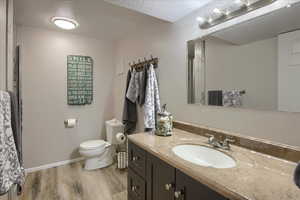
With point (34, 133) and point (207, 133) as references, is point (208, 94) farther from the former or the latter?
point (34, 133)

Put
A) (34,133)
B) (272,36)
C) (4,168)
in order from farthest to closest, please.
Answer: (34,133), (272,36), (4,168)

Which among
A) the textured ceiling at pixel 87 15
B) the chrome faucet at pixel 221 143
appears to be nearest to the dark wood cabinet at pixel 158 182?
the chrome faucet at pixel 221 143

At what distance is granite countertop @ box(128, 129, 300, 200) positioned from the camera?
0.62 m

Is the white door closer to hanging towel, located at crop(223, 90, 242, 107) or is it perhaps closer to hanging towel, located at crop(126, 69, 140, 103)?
hanging towel, located at crop(223, 90, 242, 107)

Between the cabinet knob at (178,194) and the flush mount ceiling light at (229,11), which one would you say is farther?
the flush mount ceiling light at (229,11)

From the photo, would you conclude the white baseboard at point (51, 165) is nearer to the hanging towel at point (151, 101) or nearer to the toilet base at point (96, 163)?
the toilet base at point (96, 163)

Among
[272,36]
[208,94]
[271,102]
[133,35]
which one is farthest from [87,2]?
[271,102]

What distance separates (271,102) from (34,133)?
9.97 ft

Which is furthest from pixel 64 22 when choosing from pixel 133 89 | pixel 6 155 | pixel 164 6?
pixel 6 155

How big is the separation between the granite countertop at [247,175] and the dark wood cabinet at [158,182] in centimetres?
5

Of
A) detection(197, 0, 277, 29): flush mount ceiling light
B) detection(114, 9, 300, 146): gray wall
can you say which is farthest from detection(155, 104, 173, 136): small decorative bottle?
detection(197, 0, 277, 29): flush mount ceiling light

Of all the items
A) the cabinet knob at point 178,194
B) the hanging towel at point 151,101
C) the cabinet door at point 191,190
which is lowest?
the cabinet knob at point 178,194

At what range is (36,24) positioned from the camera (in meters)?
2.30

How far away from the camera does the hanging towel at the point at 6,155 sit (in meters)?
0.82
